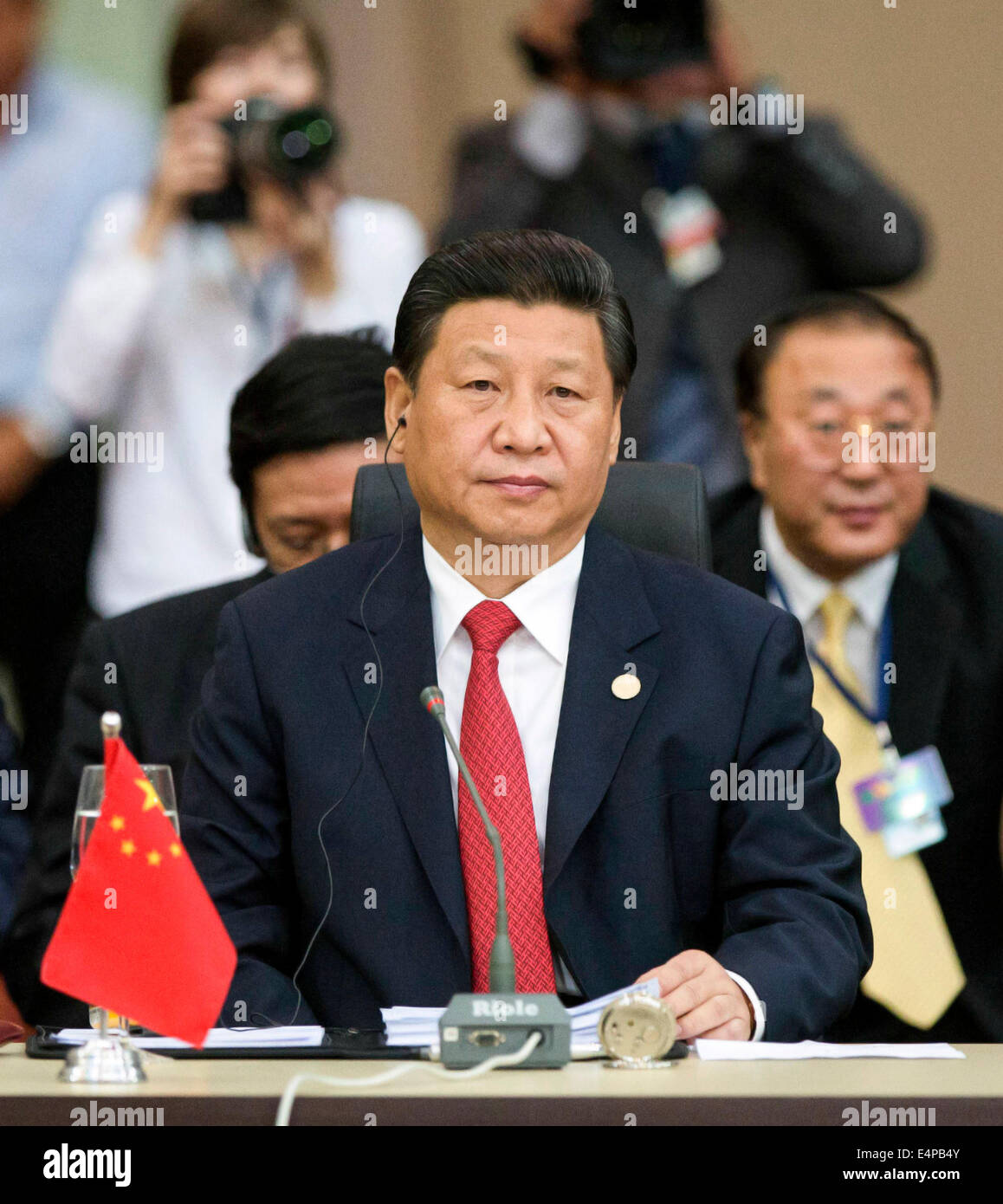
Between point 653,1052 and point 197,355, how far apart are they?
195cm

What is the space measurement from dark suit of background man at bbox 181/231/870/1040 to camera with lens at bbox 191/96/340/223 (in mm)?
1120

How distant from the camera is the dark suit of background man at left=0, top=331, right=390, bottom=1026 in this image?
2.40 meters

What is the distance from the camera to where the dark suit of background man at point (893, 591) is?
2.42 meters

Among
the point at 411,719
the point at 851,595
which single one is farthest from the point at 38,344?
the point at 411,719

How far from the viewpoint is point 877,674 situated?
2545 millimetres

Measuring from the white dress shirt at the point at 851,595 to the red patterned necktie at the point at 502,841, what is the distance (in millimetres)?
928

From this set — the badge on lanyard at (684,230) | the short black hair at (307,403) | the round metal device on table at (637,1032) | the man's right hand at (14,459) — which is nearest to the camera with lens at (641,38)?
the badge on lanyard at (684,230)

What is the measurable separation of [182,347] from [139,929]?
1820 millimetres

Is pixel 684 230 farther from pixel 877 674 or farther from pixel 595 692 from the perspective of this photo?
pixel 595 692

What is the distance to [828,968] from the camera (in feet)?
Answer: 5.40

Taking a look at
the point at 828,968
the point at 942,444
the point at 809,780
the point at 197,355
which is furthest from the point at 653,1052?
the point at 942,444

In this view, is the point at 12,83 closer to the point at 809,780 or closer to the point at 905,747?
the point at 905,747

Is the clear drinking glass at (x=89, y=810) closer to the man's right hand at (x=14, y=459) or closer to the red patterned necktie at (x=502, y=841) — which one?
the red patterned necktie at (x=502, y=841)

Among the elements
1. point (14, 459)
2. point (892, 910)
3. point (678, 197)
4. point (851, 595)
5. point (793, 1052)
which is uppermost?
point (678, 197)
